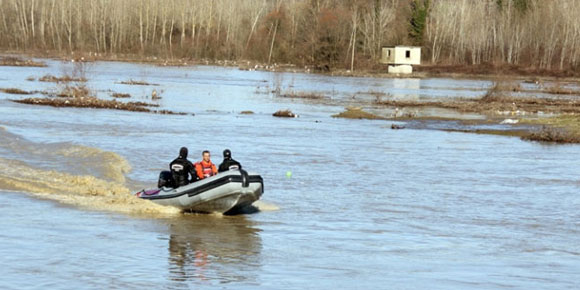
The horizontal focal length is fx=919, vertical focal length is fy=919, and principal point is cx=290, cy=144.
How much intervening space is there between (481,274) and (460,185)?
11.8 m

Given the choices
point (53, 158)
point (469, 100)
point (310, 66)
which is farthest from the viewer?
point (310, 66)

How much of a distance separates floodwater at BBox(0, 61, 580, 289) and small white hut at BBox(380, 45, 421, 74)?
6889cm

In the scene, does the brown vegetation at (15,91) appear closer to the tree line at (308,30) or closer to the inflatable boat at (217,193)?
the inflatable boat at (217,193)

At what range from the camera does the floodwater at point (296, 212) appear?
49.4 ft

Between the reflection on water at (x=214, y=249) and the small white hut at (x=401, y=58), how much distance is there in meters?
94.3

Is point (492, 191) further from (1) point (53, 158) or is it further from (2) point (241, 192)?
(1) point (53, 158)

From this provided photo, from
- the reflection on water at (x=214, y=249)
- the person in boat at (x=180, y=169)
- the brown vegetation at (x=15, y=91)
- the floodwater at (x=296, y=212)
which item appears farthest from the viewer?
the brown vegetation at (x=15, y=91)

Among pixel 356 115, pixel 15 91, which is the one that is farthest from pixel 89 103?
pixel 356 115

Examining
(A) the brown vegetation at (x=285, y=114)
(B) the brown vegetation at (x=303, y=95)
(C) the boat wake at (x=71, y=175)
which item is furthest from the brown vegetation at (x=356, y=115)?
Result: (C) the boat wake at (x=71, y=175)

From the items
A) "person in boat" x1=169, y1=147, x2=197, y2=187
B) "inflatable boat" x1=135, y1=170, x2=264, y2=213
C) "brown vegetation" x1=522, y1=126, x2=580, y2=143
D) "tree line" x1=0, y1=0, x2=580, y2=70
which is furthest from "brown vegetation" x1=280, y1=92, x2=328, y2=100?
"inflatable boat" x1=135, y1=170, x2=264, y2=213

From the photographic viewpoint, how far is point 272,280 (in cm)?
1454

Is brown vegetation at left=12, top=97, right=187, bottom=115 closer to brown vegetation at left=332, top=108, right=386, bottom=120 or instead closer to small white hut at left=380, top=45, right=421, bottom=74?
brown vegetation at left=332, top=108, right=386, bottom=120

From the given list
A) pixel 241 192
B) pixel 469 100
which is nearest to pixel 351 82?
pixel 469 100

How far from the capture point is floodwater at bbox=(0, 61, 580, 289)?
1505 cm
